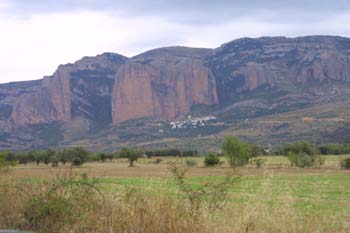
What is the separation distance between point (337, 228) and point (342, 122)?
128294 millimetres

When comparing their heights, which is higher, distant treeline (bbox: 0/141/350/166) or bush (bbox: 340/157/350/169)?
distant treeline (bbox: 0/141/350/166)

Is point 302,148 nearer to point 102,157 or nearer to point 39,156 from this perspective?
point 102,157

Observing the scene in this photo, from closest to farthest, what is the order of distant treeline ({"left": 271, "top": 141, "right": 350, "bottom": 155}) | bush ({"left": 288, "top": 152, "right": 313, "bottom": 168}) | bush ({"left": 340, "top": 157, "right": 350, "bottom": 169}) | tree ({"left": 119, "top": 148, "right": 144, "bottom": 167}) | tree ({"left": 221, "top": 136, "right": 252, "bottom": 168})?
bush ({"left": 340, "top": 157, "right": 350, "bottom": 169}) < tree ({"left": 221, "top": 136, "right": 252, "bottom": 168}) < bush ({"left": 288, "top": 152, "right": 313, "bottom": 168}) < distant treeline ({"left": 271, "top": 141, "right": 350, "bottom": 155}) < tree ({"left": 119, "top": 148, "right": 144, "bottom": 167})

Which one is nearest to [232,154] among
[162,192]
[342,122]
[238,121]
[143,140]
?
[162,192]

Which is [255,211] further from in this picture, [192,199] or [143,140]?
[143,140]

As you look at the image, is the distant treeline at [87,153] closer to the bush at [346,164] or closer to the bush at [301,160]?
the bush at [301,160]

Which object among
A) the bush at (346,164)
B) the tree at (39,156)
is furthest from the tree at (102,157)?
the bush at (346,164)

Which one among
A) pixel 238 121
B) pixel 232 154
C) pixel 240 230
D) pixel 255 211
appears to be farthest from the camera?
pixel 238 121

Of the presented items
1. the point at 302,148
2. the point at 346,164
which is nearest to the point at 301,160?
the point at 346,164

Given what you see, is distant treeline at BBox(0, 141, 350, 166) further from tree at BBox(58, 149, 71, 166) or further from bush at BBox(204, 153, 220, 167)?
bush at BBox(204, 153, 220, 167)

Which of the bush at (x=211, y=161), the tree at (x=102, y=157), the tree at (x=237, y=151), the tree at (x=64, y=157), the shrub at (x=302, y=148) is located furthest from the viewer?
the tree at (x=102, y=157)

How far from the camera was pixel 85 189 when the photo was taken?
24.5 feet

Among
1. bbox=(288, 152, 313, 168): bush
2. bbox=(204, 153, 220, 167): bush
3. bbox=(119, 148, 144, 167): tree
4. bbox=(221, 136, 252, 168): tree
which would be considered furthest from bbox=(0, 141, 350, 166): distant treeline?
bbox=(204, 153, 220, 167): bush

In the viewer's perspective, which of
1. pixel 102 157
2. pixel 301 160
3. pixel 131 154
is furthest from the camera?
pixel 102 157
